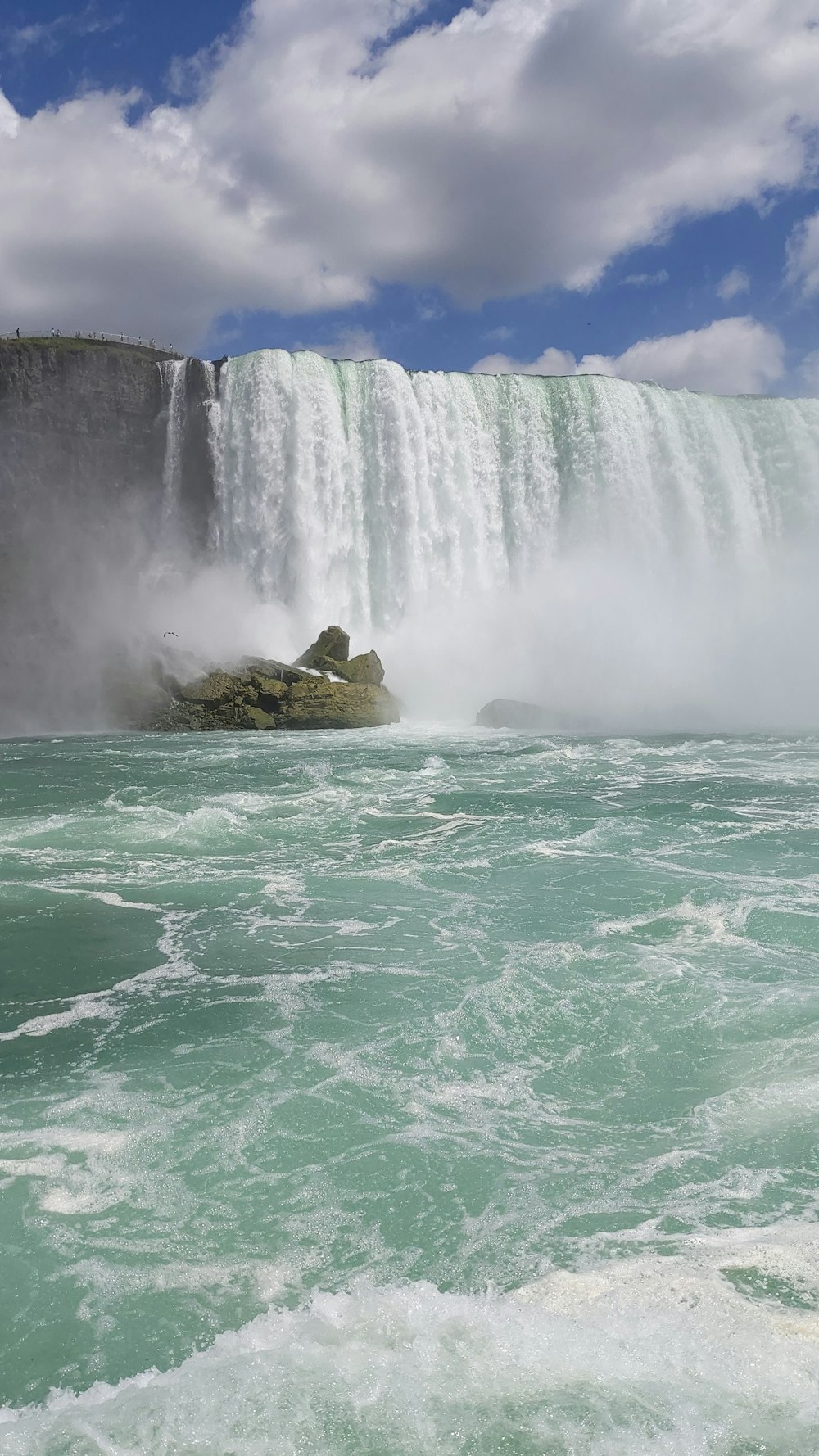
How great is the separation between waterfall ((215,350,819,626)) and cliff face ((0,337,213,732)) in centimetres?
239

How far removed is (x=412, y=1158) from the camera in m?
3.95

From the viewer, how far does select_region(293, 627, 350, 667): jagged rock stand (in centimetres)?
2686

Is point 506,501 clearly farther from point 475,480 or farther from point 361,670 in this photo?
point 361,670

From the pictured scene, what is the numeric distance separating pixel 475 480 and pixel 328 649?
866 centimetres

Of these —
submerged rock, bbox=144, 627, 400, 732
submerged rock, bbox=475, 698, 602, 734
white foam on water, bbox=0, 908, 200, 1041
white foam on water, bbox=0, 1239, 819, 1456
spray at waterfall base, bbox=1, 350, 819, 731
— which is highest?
spray at waterfall base, bbox=1, 350, 819, 731

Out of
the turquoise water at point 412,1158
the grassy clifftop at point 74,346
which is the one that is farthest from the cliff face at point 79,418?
the turquoise water at point 412,1158

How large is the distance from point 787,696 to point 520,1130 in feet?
79.6

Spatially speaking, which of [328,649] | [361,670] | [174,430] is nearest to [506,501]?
[328,649]

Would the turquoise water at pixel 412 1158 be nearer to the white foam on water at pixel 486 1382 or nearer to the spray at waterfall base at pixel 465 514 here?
the white foam on water at pixel 486 1382

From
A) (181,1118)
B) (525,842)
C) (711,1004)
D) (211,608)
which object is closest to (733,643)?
(211,608)

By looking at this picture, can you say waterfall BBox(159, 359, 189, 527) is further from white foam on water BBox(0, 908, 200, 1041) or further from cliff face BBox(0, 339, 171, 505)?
white foam on water BBox(0, 908, 200, 1041)

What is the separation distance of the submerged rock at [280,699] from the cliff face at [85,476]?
769 cm

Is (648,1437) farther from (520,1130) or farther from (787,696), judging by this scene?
(787,696)

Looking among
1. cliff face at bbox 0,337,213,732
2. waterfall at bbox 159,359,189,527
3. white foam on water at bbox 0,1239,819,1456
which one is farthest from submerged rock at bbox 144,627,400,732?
white foam on water at bbox 0,1239,819,1456
